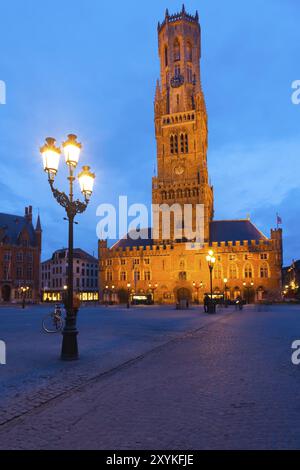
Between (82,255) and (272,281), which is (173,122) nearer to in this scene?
(272,281)

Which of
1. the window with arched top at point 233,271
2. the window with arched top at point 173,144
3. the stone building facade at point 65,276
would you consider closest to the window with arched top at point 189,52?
the window with arched top at point 173,144

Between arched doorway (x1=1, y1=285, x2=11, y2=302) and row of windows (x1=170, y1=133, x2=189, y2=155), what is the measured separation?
38700 mm

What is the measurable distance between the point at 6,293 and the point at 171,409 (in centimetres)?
6702

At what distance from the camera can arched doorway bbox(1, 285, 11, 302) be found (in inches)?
2625

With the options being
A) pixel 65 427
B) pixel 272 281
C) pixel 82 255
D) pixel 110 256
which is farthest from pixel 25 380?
pixel 82 255

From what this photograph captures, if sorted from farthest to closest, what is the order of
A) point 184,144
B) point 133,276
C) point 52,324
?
point 184,144 → point 133,276 → point 52,324

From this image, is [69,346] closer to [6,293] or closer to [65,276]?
[6,293]

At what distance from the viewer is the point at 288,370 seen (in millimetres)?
8664

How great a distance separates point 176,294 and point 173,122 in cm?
3180

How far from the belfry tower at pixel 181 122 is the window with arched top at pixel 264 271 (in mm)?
10581

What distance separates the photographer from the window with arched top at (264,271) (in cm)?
5938

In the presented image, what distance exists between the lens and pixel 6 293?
6706cm

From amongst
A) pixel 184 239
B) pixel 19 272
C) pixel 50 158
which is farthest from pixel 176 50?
pixel 50 158

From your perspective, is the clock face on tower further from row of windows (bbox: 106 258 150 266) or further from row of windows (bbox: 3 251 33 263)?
row of windows (bbox: 3 251 33 263)
